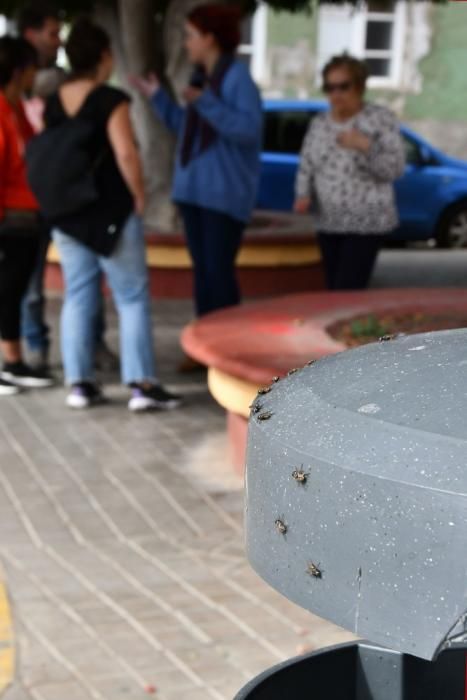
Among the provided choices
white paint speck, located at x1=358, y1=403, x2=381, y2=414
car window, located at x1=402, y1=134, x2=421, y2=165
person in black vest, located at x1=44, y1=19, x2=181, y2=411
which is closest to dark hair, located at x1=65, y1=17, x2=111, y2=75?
person in black vest, located at x1=44, y1=19, x2=181, y2=411

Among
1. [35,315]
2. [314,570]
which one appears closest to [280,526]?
[314,570]

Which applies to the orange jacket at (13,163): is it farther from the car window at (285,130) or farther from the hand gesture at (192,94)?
the car window at (285,130)

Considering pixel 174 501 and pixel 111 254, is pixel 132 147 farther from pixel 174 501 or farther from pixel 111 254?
pixel 174 501

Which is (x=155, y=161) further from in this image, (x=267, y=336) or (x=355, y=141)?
(x=267, y=336)

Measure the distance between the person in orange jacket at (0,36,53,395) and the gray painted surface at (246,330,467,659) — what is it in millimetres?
6080

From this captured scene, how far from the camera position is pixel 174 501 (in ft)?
19.4

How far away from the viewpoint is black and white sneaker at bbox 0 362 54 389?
8047 mm

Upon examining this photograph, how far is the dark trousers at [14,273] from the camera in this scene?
25.9ft

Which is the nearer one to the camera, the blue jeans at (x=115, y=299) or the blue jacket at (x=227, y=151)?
the blue jeans at (x=115, y=299)

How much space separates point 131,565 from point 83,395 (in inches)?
100

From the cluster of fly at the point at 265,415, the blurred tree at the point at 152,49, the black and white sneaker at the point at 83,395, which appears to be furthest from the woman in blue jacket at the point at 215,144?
the cluster of fly at the point at 265,415

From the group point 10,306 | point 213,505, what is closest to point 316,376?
point 213,505

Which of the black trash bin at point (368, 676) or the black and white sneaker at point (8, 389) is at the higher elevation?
the black trash bin at point (368, 676)

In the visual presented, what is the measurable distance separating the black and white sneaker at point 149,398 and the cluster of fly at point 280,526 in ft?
18.8
